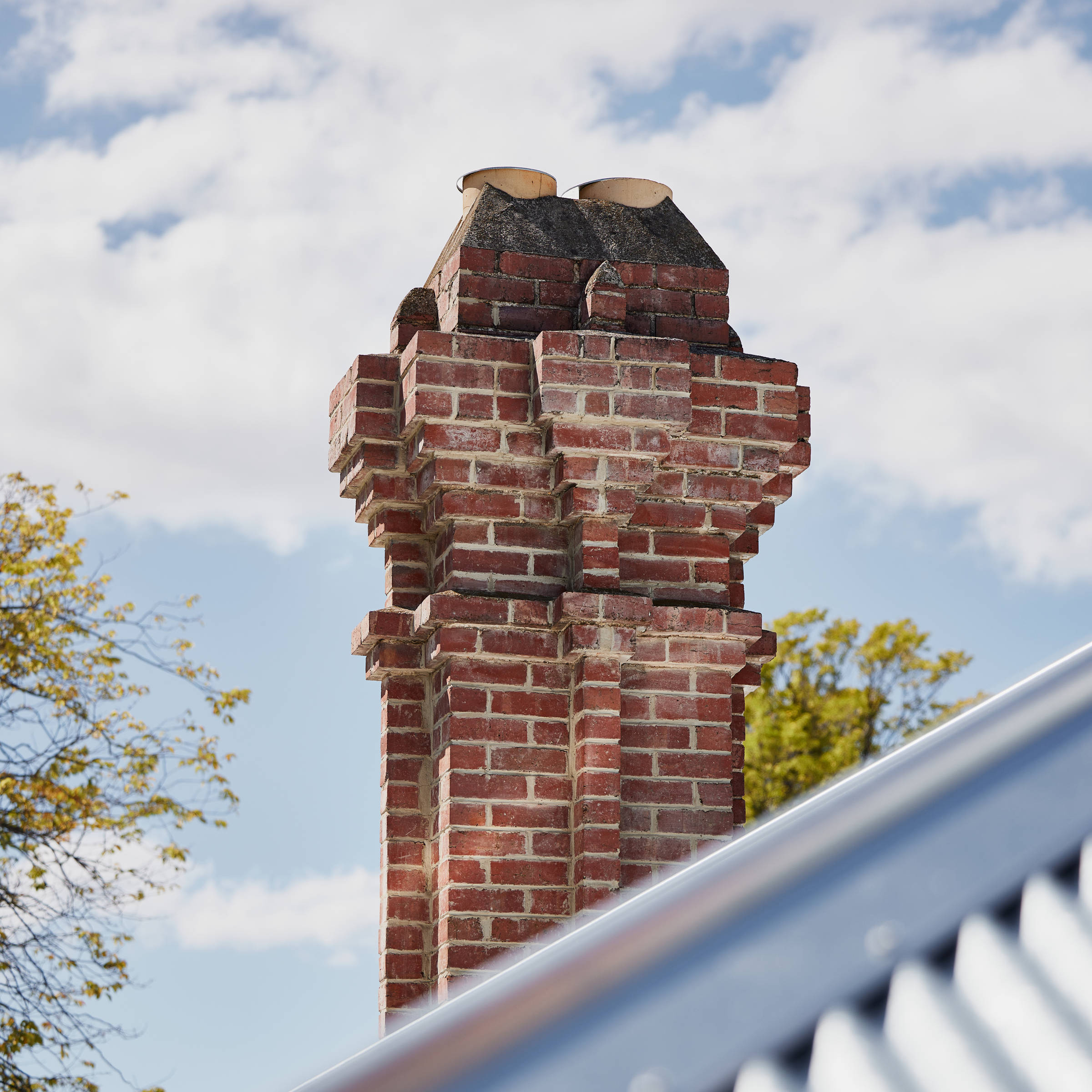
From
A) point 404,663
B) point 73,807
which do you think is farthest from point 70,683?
point 404,663

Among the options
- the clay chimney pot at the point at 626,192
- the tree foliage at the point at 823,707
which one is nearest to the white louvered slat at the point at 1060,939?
the clay chimney pot at the point at 626,192

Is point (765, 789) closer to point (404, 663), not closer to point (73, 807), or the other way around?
point (73, 807)

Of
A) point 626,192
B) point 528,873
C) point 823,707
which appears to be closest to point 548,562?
point 528,873

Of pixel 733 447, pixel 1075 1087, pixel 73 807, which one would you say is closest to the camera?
pixel 1075 1087

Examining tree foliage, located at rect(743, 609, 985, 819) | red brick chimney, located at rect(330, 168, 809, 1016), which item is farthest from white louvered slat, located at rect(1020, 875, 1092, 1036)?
tree foliage, located at rect(743, 609, 985, 819)

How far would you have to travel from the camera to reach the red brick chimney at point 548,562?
3.83 metres

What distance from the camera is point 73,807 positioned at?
9609mm

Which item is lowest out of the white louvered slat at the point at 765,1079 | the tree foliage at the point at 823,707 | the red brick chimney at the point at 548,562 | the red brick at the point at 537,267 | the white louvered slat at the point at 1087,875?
the white louvered slat at the point at 765,1079

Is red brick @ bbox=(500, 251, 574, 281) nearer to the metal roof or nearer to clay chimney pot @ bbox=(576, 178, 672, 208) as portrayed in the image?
clay chimney pot @ bbox=(576, 178, 672, 208)

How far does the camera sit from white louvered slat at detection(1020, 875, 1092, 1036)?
0.99 metres

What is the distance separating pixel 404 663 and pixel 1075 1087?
10.9ft

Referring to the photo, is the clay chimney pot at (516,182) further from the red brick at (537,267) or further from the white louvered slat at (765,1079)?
the white louvered slat at (765,1079)

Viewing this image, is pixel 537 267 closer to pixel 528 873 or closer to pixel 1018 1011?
pixel 528 873

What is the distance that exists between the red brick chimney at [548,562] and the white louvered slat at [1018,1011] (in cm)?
279
